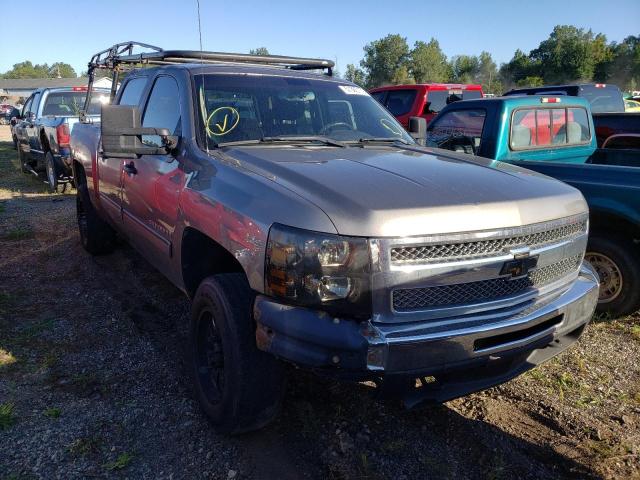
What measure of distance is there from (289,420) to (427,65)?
70755mm

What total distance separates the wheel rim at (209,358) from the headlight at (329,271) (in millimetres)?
801

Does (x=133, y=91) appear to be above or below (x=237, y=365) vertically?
above

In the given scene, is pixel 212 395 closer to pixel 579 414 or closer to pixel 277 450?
pixel 277 450

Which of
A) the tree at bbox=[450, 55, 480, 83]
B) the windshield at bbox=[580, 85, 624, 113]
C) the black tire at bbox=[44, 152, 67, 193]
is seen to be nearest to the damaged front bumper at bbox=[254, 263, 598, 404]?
the black tire at bbox=[44, 152, 67, 193]

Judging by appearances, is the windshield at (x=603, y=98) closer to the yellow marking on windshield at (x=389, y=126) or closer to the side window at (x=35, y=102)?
the yellow marking on windshield at (x=389, y=126)

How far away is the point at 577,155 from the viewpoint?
19.2ft

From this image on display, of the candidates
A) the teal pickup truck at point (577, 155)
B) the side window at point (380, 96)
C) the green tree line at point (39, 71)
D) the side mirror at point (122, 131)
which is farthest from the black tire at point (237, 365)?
the green tree line at point (39, 71)

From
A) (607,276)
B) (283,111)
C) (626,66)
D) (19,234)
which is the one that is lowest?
(19,234)

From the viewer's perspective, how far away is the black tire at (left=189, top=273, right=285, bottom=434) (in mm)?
2492

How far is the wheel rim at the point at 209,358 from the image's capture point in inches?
110

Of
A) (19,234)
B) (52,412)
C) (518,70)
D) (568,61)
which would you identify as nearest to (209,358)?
(52,412)

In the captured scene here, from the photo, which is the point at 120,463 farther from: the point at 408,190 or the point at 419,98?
the point at 419,98

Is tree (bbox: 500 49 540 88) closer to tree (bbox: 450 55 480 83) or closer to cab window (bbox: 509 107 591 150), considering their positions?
tree (bbox: 450 55 480 83)

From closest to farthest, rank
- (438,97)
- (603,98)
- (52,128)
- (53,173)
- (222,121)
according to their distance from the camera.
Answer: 1. (222,121)
2. (52,128)
3. (53,173)
4. (438,97)
5. (603,98)
